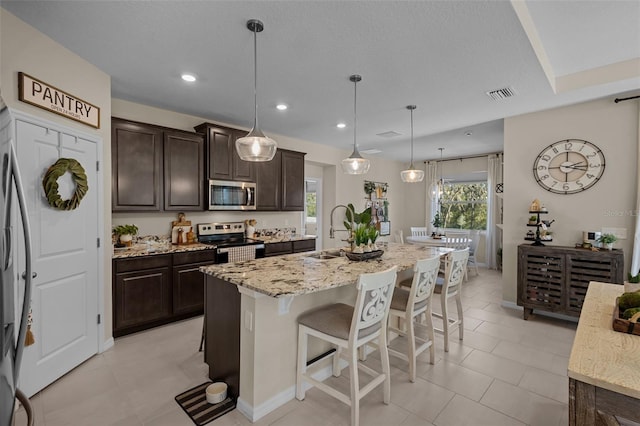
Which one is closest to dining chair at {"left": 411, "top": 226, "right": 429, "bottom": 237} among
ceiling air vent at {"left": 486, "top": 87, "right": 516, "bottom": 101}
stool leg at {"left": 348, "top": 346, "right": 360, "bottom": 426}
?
ceiling air vent at {"left": 486, "top": 87, "right": 516, "bottom": 101}

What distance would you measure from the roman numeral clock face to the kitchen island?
2.90m

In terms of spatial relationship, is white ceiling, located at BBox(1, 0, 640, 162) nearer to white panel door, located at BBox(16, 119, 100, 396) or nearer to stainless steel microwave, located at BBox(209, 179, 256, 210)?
white panel door, located at BBox(16, 119, 100, 396)

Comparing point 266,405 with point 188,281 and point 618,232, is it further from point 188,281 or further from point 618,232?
point 618,232

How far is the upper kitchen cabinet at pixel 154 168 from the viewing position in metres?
3.39

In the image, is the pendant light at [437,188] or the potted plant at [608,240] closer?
the potted plant at [608,240]

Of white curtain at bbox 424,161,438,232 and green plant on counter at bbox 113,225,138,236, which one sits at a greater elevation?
white curtain at bbox 424,161,438,232

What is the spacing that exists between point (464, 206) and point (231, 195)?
6075 millimetres

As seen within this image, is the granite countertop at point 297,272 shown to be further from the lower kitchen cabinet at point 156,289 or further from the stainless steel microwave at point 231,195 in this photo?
the stainless steel microwave at point 231,195

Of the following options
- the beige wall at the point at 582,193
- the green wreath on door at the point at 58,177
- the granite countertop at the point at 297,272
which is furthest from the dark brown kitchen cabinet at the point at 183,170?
the beige wall at the point at 582,193

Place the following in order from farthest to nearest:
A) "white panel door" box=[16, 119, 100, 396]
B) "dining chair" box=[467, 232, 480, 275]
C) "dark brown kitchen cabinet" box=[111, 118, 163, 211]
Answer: "dining chair" box=[467, 232, 480, 275], "dark brown kitchen cabinet" box=[111, 118, 163, 211], "white panel door" box=[16, 119, 100, 396]

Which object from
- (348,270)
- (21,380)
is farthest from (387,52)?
(21,380)

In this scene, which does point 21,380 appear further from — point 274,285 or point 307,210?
point 307,210

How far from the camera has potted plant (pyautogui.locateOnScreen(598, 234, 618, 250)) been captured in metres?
3.42

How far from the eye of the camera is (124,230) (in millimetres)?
3555
